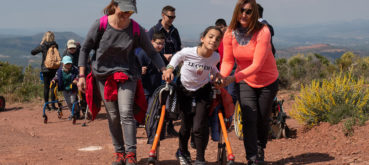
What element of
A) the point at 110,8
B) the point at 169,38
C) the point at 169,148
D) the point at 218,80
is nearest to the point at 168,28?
the point at 169,38

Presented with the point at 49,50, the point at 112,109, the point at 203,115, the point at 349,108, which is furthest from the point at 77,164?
the point at 49,50

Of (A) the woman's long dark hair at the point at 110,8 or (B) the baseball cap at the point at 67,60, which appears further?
(B) the baseball cap at the point at 67,60

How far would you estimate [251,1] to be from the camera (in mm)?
4160

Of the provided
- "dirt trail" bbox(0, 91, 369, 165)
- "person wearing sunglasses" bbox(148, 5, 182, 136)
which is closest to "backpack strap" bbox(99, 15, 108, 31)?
"dirt trail" bbox(0, 91, 369, 165)

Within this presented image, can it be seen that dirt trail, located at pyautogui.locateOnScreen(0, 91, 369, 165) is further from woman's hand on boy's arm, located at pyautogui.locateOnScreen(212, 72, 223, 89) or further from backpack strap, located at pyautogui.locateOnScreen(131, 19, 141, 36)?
backpack strap, located at pyautogui.locateOnScreen(131, 19, 141, 36)

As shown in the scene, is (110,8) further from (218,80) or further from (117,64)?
(218,80)

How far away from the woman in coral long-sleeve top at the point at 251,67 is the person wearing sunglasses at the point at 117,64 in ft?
2.71

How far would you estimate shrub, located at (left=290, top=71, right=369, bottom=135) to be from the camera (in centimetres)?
666

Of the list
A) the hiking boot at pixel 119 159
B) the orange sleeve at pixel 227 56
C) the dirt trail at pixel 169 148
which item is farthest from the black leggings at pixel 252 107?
the hiking boot at pixel 119 159

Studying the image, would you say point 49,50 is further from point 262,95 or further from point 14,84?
point 262,95

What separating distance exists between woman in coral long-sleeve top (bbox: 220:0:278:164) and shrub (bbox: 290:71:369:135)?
2.60 meters

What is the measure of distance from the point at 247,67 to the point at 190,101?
692 mm

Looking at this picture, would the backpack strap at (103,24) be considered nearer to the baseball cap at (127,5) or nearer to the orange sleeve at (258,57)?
the baseball cap at (127,5)

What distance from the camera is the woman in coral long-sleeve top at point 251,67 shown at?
4.16 meters
